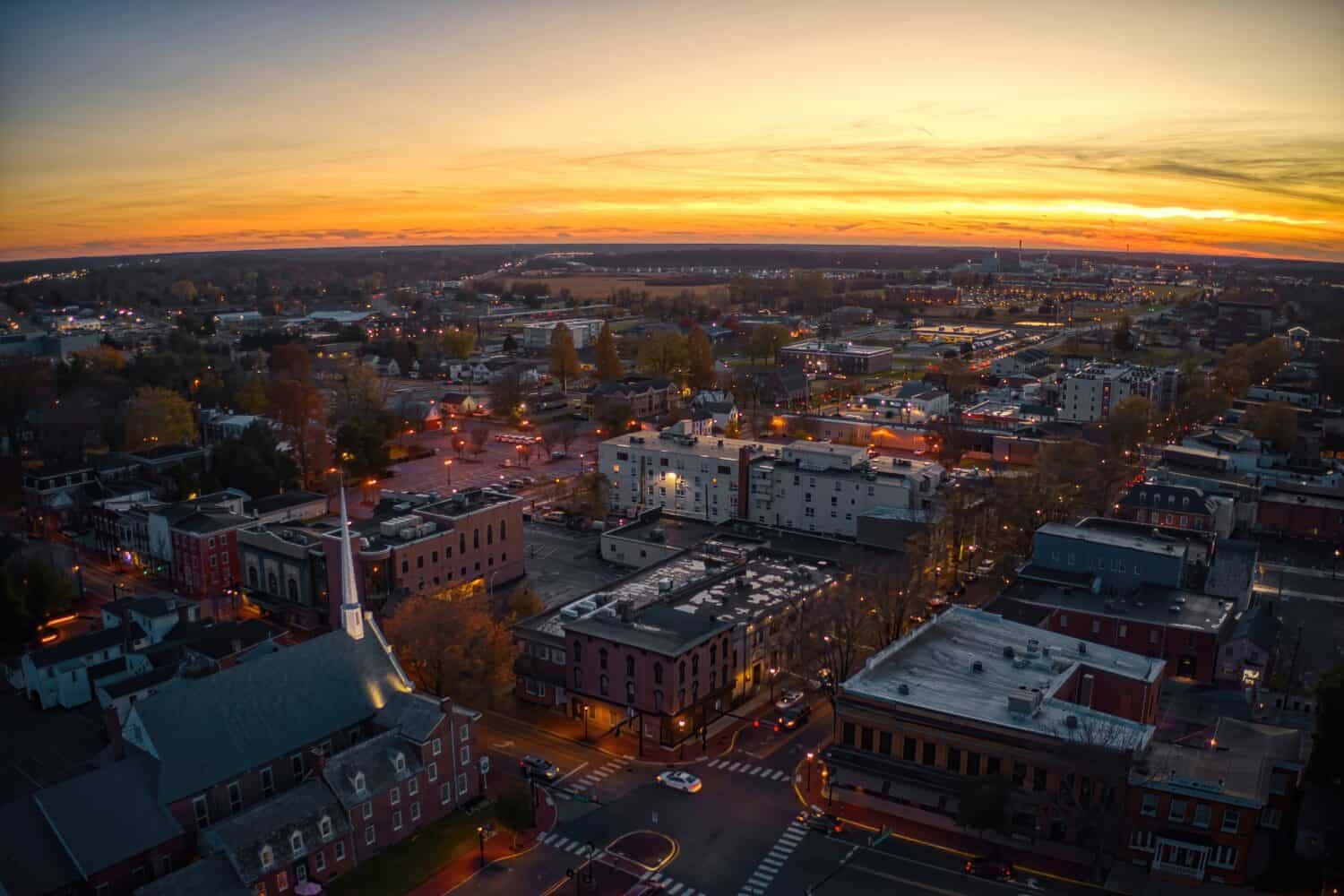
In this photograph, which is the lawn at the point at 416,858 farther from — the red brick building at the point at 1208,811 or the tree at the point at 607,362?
the tree at the point at 607,362

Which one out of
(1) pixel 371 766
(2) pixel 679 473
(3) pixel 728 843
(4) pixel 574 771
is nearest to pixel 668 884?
(3) pixel 728 843

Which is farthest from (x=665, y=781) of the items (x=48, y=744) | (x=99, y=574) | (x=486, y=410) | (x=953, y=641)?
(x=486, y=410)

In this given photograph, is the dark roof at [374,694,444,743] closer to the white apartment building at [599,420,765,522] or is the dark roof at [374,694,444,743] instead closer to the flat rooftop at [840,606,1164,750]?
the flat rooftop at [840,606,1164,750]

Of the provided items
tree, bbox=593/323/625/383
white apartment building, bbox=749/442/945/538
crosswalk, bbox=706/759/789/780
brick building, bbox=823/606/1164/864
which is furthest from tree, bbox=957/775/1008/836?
tree, bbox=593/323/625/383

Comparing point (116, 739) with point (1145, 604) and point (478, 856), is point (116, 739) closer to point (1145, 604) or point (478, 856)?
point (478, 856)

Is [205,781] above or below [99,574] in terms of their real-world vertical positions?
above

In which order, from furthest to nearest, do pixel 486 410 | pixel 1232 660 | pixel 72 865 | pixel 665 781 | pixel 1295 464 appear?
1. pixel 486 410
2. pixel 1295 464
3. pixel 1232 660
4. pixel 665 781
5. pixel 72 865

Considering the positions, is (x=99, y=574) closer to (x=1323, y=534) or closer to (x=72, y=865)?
(x=72, y=865)
